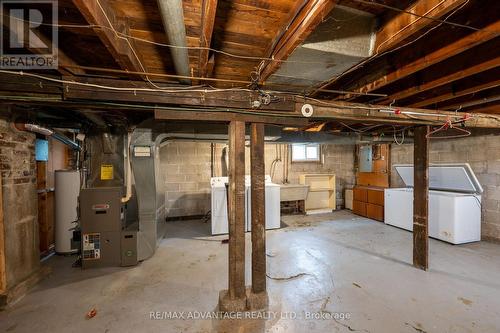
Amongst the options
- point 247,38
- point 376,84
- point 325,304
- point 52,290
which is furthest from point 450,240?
point 52,290

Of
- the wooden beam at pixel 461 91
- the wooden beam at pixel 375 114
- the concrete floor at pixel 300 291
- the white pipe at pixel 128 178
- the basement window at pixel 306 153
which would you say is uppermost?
the wooden beam at pixel 461 91

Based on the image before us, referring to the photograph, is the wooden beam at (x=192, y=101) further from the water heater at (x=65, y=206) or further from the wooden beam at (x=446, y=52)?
the water heater at (x=65, y=206)

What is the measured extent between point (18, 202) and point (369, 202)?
5.80 m

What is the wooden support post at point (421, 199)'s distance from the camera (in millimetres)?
2553

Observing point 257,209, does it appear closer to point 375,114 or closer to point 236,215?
point 236,215

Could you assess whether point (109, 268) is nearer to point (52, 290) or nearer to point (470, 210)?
point (52, 290)

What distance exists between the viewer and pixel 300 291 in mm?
2193

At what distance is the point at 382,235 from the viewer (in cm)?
383

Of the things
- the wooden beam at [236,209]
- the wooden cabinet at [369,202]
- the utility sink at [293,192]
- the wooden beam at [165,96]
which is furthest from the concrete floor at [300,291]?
the wooden beam at [165,96]

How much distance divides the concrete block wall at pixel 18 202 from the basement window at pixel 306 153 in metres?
4.78

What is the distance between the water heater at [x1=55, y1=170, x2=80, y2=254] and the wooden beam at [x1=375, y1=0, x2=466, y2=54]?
376cm

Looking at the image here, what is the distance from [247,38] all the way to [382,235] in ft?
13.0

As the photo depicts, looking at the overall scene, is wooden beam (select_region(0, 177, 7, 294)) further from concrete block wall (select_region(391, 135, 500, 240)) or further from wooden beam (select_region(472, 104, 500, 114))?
concrete block wall (select_region(391, 135, 500, 240))

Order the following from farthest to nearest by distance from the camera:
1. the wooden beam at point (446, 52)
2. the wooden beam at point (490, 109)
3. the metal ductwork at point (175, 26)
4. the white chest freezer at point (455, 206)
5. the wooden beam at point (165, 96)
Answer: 1. the white chest freezer at point (455, 206)
2. the wooden beam at point (490, 109)
3. the wooden beam at point (165, 96)
4. the wooden beam at point (446, 52)
5. the metal ductwork at point (175, 26)
